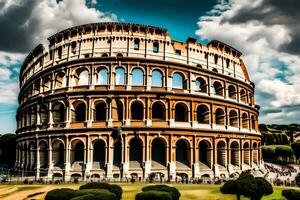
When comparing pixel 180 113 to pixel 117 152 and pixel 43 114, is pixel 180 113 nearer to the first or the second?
pixel 117 152

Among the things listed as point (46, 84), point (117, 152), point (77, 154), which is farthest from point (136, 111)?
point (46, 84)

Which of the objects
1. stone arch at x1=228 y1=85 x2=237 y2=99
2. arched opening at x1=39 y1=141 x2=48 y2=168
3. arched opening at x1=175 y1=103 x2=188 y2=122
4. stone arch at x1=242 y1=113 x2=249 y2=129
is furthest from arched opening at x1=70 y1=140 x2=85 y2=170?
stone arch at x1=242 y1=113 x2=249 y2=129

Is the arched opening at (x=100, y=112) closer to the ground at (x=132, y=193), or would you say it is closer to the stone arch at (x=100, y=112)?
the stone arch at (x=100, y=112)

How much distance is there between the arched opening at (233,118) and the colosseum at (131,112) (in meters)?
0.12

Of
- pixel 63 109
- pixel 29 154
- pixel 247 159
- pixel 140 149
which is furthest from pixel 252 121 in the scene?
pixel 29 154

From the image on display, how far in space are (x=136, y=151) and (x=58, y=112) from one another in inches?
408

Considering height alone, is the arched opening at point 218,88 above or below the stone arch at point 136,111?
above

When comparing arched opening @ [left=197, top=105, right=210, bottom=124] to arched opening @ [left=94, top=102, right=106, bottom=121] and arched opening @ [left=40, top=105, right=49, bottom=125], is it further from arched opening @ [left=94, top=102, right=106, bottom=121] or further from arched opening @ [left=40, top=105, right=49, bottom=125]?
arched opening @ [left=40, top=105, right=49, bottom=125]

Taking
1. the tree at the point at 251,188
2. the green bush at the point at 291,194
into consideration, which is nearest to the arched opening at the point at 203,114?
the green bush at the point at 291,194

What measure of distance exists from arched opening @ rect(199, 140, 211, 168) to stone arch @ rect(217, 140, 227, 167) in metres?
Result: 1.96

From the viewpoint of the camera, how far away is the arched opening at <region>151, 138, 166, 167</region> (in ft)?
100

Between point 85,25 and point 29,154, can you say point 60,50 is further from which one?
point 29,154

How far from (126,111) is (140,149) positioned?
4375mm

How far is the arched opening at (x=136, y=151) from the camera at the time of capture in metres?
30.0
